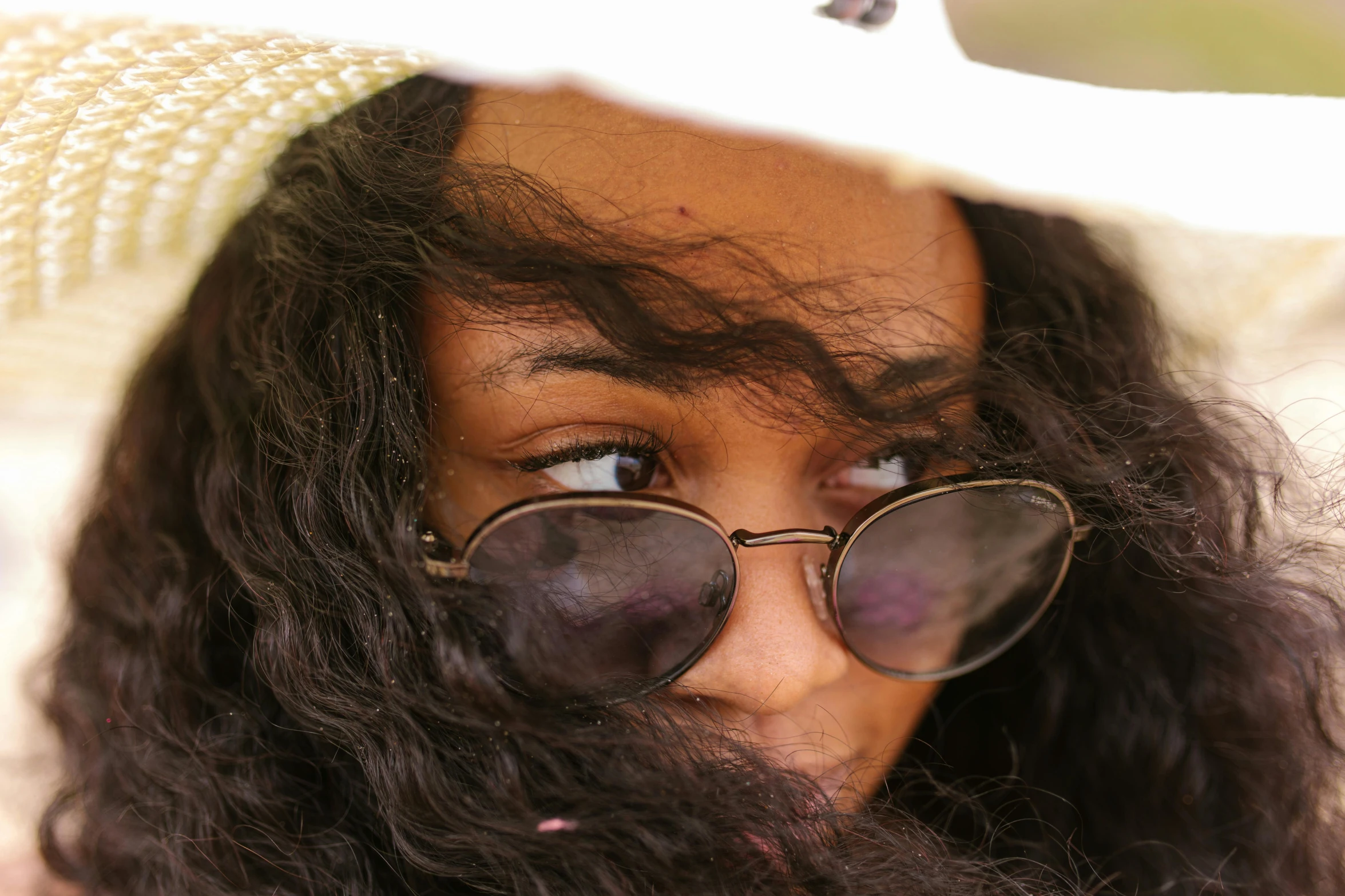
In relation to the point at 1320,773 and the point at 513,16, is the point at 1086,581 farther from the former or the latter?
the point at 513,16

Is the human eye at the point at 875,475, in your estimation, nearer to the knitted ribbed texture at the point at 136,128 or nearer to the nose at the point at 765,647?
the nose at the point at 765,647

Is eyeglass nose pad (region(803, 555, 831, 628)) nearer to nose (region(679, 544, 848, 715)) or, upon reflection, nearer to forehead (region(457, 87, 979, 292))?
nose (region(679, 544, 848, 715))

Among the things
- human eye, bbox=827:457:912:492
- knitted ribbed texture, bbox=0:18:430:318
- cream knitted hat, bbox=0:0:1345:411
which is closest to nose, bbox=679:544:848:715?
human eye, bbox=827:457:912:492

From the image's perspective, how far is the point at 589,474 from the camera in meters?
1.01

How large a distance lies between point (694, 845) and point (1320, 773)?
1.09 metres

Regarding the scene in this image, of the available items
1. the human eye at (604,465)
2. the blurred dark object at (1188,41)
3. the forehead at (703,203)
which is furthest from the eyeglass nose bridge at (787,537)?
the blurred dark object at (1188,41)

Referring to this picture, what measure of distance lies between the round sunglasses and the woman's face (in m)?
0.04

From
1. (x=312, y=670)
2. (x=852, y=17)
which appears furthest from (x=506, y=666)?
(x=852, y=17)

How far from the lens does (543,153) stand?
0.94m

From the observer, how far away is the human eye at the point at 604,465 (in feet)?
3.23

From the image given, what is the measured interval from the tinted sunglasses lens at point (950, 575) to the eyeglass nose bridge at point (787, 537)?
3cm

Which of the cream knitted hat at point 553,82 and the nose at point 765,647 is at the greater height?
the cream knitted hat at point 553,82

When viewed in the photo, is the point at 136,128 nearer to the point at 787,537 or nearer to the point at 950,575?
the point at 787,537

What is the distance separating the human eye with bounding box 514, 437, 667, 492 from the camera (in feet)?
3.23
